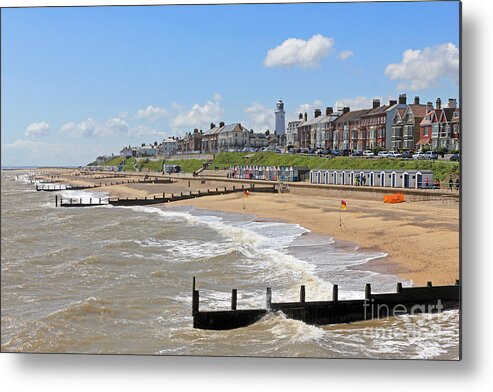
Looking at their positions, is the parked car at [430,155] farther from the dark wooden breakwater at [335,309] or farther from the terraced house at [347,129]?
the dark wooden breakwater at [335,309]

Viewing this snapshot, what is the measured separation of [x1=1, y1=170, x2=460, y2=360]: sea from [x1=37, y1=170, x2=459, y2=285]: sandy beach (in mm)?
384

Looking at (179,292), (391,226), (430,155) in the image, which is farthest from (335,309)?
(430,155)

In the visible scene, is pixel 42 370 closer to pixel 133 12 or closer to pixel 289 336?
pixel 289 336

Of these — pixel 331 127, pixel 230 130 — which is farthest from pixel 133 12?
pixel 331 127

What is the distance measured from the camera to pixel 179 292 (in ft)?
28.8

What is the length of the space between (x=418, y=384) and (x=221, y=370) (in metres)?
2.29

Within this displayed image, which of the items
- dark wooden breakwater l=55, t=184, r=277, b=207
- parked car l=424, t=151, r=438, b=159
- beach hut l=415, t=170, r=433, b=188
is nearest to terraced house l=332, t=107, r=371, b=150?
parked car l=424, t=151, r=438, b=159

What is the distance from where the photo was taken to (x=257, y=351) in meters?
6.66

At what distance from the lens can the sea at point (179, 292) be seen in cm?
675

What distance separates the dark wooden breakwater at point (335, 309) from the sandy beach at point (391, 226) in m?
0.33

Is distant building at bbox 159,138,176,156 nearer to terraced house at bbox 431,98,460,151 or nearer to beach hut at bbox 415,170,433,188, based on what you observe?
terraced house at bbox 431,98,460,151

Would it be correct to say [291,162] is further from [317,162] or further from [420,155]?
[420,155]

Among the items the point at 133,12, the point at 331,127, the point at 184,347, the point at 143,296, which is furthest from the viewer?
the point at 331,127

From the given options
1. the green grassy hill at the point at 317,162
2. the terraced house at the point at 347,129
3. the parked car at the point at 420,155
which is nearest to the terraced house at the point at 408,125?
the parked car at the point at 420,155
